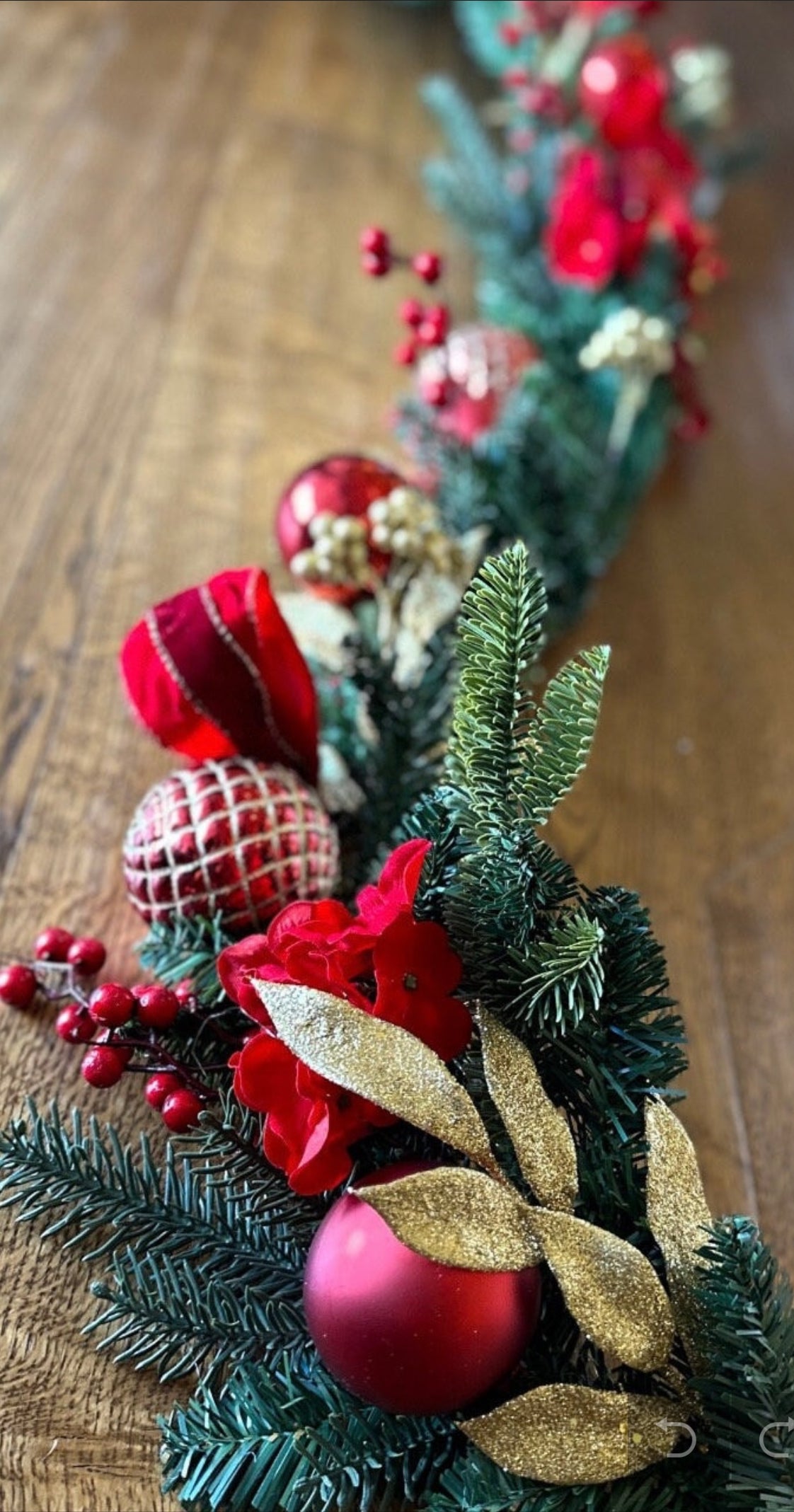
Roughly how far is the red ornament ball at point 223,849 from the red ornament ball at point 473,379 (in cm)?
40

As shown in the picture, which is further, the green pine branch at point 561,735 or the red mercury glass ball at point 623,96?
the red mercury glass ball at point 623,96

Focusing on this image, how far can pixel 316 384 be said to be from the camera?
88 centimetres

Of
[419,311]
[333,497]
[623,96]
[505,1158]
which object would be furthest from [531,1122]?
[623,96]

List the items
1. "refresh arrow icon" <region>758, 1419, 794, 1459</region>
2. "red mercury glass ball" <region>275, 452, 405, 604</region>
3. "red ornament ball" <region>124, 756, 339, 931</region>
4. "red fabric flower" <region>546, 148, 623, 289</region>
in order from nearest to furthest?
"refresh arrow icon" <region>758, 1419, 794, 1459</region>, "red ornament ball" <region>124, 756, 339, 931</region>, "red mercury glass ball" <region>275, 452, 405, 604</region>, "red fabric flower" <region>546, 148, 623, 289</region>

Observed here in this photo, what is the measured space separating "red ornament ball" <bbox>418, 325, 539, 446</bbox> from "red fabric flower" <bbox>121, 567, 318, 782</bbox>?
352mm

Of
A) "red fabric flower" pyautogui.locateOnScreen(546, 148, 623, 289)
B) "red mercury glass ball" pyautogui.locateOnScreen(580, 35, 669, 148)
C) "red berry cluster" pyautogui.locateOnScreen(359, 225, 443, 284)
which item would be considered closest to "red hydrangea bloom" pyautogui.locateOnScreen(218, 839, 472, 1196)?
"red berry cluster" pyautogui.locateOnScreen(359, 225, 443, 284)

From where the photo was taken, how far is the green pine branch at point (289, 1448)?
1.18 feet

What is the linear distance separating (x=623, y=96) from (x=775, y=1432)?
3.14 feet

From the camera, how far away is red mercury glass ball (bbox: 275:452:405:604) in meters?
0.65

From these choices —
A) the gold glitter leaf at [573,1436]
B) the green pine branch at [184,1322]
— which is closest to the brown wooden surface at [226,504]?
the green pine branch at [184,1322]

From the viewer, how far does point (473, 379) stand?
815 millimetres

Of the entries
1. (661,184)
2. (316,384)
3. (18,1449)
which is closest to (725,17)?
(661,184)

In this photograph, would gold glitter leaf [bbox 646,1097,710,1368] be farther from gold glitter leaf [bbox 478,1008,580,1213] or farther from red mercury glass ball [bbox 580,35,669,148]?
red mercury glass ball [bbox 580,35,669,148]

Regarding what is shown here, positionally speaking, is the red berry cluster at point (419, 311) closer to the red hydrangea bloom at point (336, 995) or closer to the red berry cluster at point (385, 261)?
the red berry cluster at point (385, 261)
